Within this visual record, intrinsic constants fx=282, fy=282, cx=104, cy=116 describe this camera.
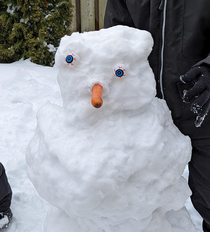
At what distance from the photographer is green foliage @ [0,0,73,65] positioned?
A: 13.1ft

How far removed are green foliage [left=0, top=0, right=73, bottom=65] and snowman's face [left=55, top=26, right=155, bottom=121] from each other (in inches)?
128

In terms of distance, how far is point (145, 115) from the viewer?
3.61 feet

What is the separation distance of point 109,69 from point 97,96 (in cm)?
13

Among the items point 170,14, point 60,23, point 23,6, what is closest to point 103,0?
point 60,23

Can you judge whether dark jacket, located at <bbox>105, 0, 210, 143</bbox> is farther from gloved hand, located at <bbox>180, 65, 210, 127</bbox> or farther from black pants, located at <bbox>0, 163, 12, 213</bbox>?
black pants, located at <bbox>0, 163, 12, 213</bbox>

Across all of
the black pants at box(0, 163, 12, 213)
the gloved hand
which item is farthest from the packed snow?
the black pants at box(0, 163, 12, 213)

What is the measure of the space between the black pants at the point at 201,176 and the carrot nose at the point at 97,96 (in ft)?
2.05

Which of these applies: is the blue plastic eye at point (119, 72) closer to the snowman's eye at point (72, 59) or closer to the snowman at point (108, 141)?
the snowman at point (108, 141)

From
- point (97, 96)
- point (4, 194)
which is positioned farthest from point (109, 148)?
point (4, 194)

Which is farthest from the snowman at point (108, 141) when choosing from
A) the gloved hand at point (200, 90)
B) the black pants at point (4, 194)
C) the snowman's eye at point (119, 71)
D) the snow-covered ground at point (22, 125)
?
the snow-covered ground at point (22, 125)

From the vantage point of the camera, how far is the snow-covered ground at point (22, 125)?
195cm

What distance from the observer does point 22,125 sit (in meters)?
2.89

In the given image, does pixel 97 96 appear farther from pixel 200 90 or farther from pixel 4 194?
pixel 4 194

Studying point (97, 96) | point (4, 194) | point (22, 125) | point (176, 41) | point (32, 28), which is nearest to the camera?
point (97, 96)
